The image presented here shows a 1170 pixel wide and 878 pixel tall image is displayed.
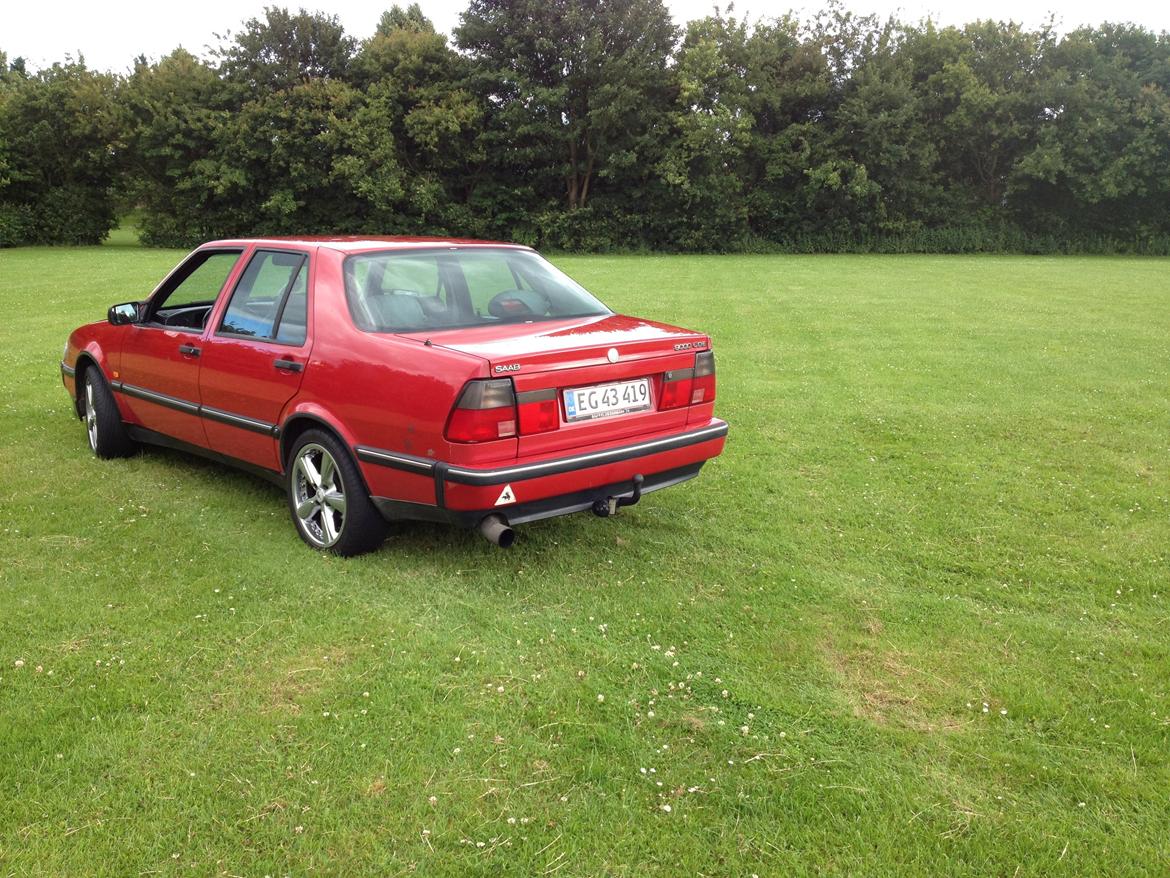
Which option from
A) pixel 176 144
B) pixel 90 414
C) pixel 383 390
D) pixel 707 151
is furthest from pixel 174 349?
pixel 176 144

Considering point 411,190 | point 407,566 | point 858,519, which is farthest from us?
point 411,190

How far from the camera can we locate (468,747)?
303 centimetres

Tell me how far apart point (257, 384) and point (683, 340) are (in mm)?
2258

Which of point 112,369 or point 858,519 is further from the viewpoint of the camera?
point 112,369

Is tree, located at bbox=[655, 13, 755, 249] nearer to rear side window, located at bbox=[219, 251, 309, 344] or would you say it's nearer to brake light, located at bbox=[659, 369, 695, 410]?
rear side window, located at bbox=[219, 251, 309, 344]

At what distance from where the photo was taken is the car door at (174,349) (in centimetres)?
543

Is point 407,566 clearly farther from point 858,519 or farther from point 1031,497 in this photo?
point 1031,497

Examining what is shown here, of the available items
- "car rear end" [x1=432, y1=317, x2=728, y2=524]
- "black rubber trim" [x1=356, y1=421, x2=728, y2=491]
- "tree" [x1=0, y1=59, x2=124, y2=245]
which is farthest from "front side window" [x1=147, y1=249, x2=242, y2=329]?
"tree" [x1=0, y1=59, x2=124, y2=245]

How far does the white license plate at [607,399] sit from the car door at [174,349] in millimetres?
2430

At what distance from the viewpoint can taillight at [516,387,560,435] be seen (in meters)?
3.98

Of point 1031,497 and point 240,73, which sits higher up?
point 240,73

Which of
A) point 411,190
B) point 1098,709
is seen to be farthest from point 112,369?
point 411,190

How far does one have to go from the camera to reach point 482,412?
386cm

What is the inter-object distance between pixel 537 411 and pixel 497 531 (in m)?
0.55
